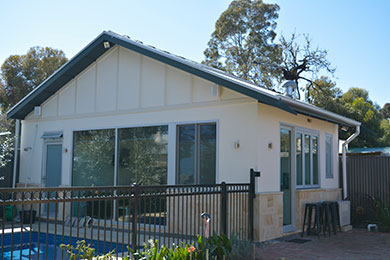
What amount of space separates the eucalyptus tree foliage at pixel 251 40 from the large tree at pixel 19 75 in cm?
1159

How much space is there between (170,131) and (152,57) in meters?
1.75

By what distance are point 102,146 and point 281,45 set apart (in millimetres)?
17313

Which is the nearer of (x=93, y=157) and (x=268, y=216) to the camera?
(x=268, y=216)

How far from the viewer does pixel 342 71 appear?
2341 centimetres

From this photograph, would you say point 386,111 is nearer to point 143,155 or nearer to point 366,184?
point 366,184

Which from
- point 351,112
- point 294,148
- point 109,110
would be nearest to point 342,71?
point 351,112

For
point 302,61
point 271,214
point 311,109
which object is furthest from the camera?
point 302,61

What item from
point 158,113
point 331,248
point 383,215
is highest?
point 158,113

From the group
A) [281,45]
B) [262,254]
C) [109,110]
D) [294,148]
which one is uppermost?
[281,45]

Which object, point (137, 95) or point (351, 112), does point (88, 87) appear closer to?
point (137, 95)

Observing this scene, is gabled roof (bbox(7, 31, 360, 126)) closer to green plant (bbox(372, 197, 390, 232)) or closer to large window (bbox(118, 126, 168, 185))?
large window (bbox(118, 126, 168, 185))

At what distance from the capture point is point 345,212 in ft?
35.6

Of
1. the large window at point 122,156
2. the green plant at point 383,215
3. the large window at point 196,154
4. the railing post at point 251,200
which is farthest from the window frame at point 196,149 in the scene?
the green plant at point 383,215

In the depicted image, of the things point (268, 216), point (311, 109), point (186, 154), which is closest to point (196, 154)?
point (186, 154)
